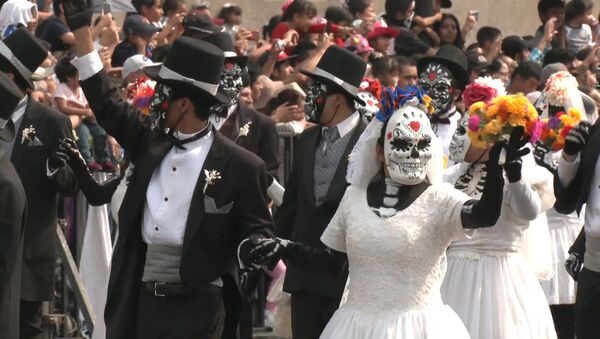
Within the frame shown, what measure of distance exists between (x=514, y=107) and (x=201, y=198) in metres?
1.88

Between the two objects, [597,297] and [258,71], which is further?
[258,71]

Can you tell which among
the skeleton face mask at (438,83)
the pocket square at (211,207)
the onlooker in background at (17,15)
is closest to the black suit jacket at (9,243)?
the pocket square at (211,207)

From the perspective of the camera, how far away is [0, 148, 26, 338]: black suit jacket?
9.01m

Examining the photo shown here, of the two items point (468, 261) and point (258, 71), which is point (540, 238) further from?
point (258, 71)

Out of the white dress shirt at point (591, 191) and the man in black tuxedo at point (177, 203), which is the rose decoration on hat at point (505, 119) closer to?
the man in black tuxedo at point (177, 203)

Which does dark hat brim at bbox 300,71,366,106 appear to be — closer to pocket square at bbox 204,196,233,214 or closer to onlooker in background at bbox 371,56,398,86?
pocket square at bbox 204,196,233,214

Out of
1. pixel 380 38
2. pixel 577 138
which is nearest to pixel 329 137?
pixel 577 138

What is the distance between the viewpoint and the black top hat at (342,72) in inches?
472

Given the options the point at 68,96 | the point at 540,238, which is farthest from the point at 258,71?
the point at 540,238

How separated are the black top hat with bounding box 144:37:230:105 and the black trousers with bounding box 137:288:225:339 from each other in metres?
1.17

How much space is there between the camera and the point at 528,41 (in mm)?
21562

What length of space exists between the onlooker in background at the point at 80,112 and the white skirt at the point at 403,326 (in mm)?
5216

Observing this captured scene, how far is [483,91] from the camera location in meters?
11.8

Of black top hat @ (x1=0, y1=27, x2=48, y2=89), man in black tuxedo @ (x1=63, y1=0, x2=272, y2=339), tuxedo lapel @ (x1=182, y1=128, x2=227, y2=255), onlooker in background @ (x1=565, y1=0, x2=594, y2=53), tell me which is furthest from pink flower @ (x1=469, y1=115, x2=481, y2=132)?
onlooker in background @ (x1=565, y1=0, x2=594, y2=53)
